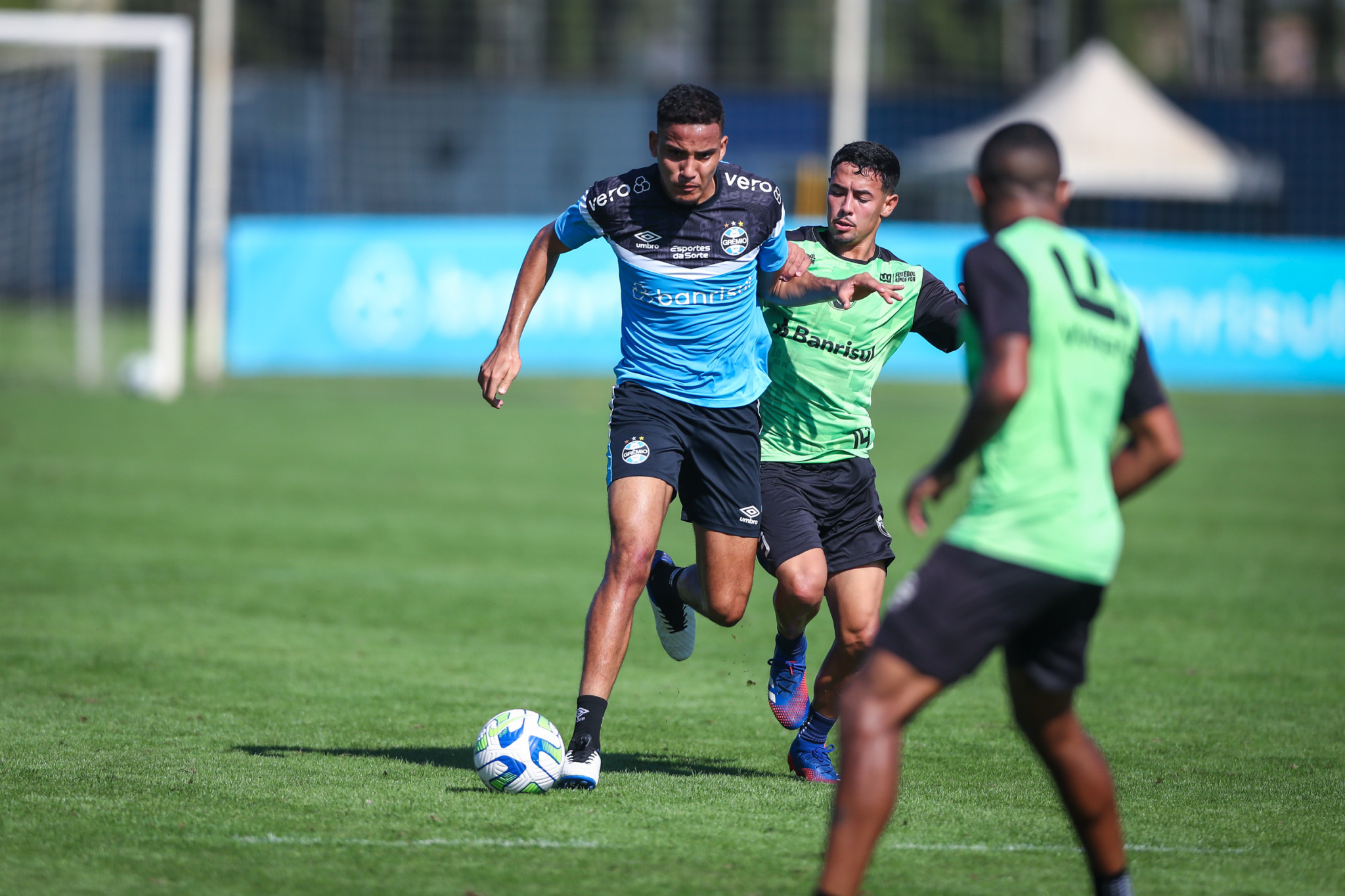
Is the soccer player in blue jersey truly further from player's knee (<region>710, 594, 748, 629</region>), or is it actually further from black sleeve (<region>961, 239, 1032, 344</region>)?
black sleeve (<region>961, 239, 1032, 344</region>)

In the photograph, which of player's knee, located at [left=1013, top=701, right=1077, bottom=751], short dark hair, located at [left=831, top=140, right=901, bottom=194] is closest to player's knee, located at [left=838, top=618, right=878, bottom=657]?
short dark hair, located at [left=831, top=140, right=901, bottom=194]

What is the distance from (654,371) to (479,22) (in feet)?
126

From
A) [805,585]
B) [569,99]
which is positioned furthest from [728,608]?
[569,99]

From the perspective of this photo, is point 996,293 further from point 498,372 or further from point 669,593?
point 669,593

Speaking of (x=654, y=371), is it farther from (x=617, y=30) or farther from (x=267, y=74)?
(x=617, y=30)

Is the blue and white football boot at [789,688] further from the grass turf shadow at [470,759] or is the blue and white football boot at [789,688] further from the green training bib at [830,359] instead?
the green training bib at [830,359]

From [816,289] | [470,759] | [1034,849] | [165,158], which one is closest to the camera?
[1034,849]

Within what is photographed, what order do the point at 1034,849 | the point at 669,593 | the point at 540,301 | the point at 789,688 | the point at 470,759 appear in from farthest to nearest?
the point at 540,301, the point at 669,593, the point at 789,688, the point at 470,759, the point at 1034,849

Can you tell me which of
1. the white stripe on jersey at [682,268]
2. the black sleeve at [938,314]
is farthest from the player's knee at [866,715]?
the black sleeve at [938,314]

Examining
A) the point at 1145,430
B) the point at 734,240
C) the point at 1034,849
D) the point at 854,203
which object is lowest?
the point at 1034,849

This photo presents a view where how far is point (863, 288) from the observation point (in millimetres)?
5613

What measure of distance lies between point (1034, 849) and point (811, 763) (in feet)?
3.76

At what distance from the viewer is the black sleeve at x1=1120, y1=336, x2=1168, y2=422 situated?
412cm

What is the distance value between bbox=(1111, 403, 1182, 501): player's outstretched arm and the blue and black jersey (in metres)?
2.16
